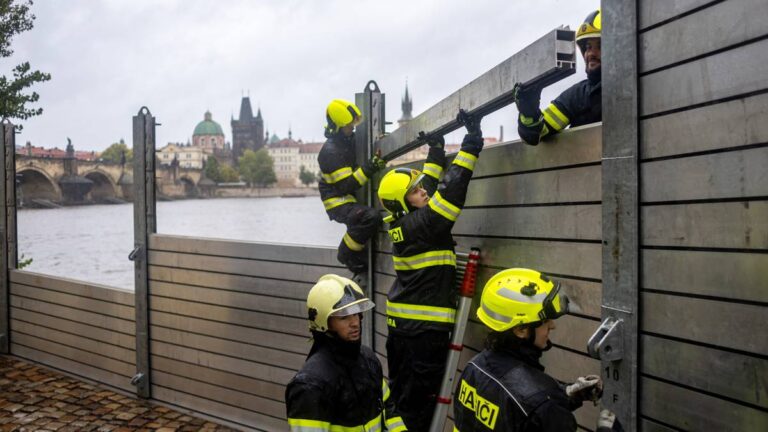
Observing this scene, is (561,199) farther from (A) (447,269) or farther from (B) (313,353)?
(B) (313,353)

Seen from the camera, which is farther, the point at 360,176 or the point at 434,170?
the point at 360,176

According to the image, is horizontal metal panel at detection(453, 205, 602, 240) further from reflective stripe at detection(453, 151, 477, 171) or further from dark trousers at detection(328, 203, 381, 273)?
dark trousers at detection(328, 203, 381, 273)

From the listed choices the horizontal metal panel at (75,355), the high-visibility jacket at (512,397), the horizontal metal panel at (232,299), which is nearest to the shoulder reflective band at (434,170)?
the high-visibility jacket at (512,397)

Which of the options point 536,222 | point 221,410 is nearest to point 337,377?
point 536,222

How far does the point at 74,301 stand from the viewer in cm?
805

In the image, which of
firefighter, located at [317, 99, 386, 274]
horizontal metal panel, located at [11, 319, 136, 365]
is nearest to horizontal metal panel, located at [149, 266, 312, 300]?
firefighter, located at [317, 99, 386, 274]

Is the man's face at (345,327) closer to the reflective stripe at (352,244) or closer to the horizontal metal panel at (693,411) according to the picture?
the horizontal metal panel at (693,411)

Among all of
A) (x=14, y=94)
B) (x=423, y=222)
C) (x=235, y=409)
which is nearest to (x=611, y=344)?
(x=423, y=222)

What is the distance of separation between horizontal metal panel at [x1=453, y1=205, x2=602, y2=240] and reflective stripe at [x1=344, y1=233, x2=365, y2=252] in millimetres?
1319

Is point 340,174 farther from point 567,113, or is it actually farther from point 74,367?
point 74,367

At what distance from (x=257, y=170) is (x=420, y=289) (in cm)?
9725

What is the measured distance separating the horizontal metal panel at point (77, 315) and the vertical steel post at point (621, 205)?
6.04 m

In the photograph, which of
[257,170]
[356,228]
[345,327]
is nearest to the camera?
[345,327]

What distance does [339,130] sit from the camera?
5.46 metres
